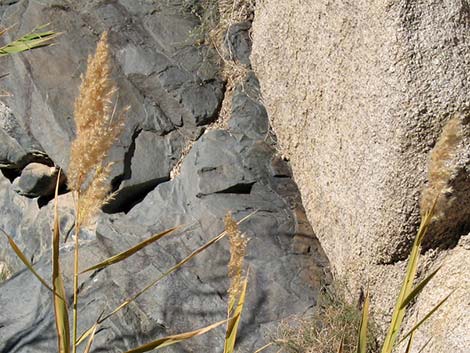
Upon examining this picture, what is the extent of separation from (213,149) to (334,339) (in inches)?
46.6

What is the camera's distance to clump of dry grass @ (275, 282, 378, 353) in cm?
344

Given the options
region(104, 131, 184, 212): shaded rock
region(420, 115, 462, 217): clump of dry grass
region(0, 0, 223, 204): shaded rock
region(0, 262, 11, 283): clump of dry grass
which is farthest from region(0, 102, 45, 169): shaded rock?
region(420, 115, 462, 217): clump of dry grass

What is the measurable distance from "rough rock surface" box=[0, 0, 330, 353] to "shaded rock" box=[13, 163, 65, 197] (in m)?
0.11

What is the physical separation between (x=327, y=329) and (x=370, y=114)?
2.96 ft

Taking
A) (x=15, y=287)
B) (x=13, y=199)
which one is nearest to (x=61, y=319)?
(x=15, y=287)

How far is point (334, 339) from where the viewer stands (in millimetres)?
3451

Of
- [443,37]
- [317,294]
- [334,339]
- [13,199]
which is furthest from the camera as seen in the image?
[13,199]

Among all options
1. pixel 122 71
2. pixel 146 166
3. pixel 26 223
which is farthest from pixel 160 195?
pixel 26 223

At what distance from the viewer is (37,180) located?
5.09m

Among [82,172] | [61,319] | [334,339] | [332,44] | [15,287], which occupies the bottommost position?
[334,339]

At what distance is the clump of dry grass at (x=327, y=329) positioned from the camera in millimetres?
3439

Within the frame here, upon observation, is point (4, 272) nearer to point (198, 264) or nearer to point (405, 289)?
point (198, 264)

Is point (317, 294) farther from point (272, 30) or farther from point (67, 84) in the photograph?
point (67, 84)

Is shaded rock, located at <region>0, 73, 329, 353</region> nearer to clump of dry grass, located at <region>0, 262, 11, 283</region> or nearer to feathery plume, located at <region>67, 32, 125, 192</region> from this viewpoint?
clump of dry grass, located at <region>0, 262, 11, 283</region>
